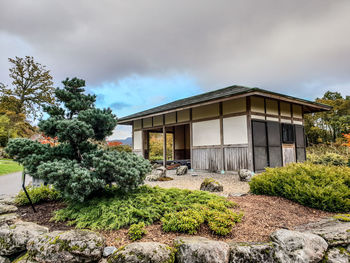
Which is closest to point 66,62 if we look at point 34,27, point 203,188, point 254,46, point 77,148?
point 34,27

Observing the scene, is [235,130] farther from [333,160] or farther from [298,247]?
[298,247]

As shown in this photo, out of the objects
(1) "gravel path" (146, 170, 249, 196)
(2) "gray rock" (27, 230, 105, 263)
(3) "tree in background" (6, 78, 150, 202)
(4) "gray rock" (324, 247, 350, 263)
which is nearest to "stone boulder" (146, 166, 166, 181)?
(1) "gravel path" (146, 170, 249, 196)

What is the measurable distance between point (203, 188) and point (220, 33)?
6187mm

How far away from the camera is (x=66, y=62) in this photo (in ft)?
26.3

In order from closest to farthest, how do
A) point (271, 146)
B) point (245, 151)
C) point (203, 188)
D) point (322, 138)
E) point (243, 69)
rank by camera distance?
point (203, 188)
point (245, 151)
point (271, 146)
point (243, 69)
point (322, 138)

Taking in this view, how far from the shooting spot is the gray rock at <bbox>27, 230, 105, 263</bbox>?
2248 mm

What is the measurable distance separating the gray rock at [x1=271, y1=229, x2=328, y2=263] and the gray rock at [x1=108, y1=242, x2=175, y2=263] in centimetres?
116

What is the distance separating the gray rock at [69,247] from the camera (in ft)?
7.38

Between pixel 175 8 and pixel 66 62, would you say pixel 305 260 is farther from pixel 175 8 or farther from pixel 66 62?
pixel 66 62

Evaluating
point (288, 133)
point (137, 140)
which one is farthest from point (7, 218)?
point (137, 140)

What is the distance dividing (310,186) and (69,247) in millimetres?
3993

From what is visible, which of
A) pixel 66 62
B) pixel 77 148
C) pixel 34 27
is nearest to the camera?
pixel 77 148

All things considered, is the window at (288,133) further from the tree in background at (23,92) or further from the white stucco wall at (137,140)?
the tree in background at (23,92)

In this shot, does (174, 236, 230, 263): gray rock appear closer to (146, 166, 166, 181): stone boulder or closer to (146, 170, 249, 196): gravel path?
(146, 170, 249, 196): gravel path
